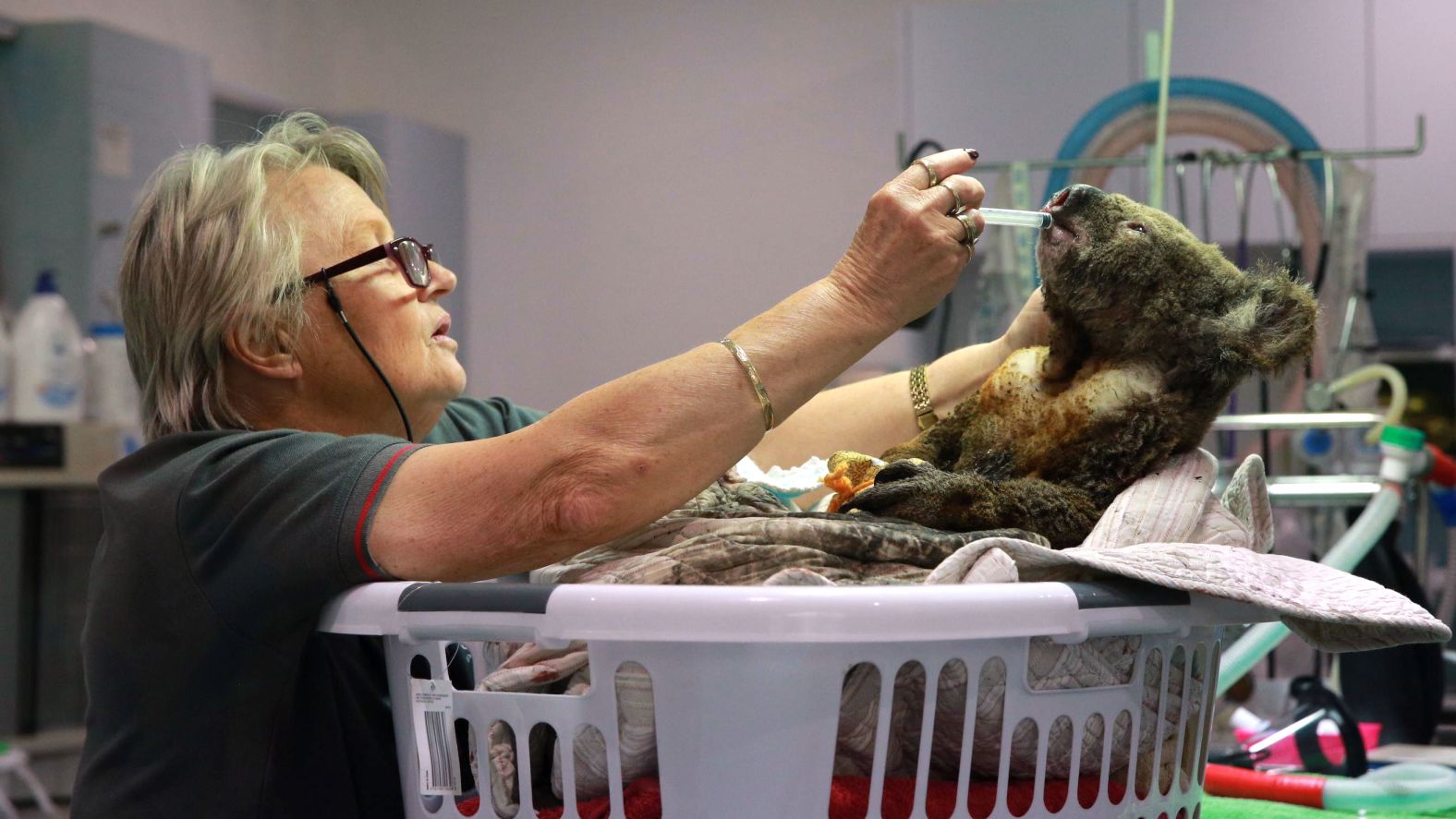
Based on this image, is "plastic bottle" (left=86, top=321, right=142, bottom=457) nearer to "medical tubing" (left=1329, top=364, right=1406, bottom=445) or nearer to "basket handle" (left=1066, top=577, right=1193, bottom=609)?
"medical tubing" (left=1329, top=364, right=1406, bottom=445)

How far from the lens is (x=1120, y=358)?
2.66 feet

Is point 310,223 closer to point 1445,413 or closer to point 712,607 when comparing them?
point 712,607

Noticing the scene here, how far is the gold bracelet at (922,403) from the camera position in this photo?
115 centimetres

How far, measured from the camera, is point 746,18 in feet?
14.7

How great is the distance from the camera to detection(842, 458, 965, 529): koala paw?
2.54 ft

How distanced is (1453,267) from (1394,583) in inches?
74.7

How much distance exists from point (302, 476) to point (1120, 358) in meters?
0.51

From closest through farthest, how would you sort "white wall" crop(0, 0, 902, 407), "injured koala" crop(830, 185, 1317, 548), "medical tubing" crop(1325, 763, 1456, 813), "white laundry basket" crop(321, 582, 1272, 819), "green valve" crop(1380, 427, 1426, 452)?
"white laundry basket" crop(321, 582, 1272, 819), "injured koala" crop(830, 185, 1317, 548), "medical tubing" crop(1325, 763, 1456, 813), "green valve" crop(1380, 427, 1426, 452), "white wall" crop(0, 0, 902, 407)

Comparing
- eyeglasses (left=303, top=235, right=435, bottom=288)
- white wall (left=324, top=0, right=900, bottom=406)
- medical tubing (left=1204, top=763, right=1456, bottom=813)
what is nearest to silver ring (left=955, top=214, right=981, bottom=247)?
eyeglasses (left=303, top=235, right=435, bottom=288)

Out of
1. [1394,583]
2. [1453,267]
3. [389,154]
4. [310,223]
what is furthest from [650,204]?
[310,223]

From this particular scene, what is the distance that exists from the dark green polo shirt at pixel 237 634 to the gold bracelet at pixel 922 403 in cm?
50

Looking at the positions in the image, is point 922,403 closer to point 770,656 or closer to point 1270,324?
point 1270,324

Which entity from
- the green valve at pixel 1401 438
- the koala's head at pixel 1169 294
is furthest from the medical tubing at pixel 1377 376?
the koala's head at pixel 1169 294

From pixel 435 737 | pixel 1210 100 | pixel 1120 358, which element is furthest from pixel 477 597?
pixel 1210 100
